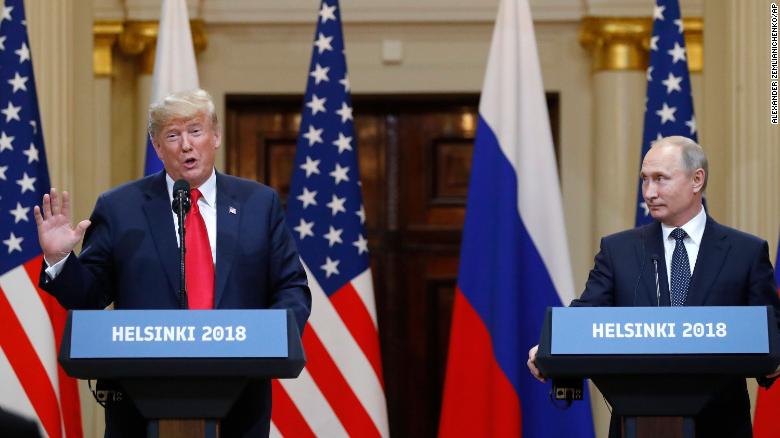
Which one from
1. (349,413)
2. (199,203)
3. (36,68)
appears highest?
(36,68)

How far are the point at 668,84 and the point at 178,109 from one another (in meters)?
2.92

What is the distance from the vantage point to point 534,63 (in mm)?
6145

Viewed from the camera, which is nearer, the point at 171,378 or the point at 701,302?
the point at 171,378

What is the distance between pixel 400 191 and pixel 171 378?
4.24 meters

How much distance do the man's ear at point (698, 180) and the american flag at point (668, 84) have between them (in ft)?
6.09

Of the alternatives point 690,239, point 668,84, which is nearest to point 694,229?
point 690,239

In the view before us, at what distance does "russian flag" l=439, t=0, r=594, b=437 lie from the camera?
5.87m

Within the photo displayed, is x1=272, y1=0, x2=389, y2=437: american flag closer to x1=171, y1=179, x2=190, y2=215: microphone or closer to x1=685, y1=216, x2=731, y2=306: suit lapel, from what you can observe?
x1=685, y1=216, x2=731, y2=306: suit lapel

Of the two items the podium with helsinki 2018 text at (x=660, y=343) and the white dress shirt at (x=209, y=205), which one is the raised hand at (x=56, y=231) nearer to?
the white dress shirt at (x=209, y=205)

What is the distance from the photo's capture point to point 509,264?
5.90 m

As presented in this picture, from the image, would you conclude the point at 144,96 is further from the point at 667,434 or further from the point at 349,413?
the point at 667,434

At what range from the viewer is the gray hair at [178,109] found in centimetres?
385

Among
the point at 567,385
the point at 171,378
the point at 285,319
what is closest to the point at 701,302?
the point at 567,385

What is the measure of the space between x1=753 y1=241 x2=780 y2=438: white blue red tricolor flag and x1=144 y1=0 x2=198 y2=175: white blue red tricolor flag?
277 cm
